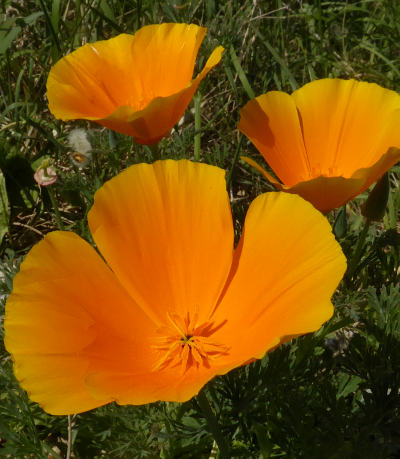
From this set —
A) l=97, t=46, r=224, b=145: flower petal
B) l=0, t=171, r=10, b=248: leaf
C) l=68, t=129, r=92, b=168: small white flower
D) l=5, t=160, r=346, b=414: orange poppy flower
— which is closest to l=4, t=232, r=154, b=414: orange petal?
l=5, t=160, r=346, b=414: orange poppy flower

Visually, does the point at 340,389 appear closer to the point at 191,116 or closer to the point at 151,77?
the point at 151,77

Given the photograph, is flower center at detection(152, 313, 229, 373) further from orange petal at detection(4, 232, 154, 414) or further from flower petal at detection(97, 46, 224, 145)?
flower petal at detection(97, 46, 224, 145)

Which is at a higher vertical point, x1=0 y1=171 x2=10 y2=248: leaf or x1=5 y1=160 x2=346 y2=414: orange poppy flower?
x1=0 y1=171 x2=10 y2=248: leaf

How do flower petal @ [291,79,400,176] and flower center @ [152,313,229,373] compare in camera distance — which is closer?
flower center @ [152,313,229,373]

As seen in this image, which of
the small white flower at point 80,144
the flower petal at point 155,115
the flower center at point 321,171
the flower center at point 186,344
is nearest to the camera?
the flower center at point 186,344

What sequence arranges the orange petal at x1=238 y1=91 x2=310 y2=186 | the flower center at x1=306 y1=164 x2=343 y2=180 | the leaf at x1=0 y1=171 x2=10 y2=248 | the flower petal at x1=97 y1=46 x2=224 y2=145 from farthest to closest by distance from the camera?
1. the leaf at x1=0 y1=171 x2=10 y2=248
2. the flower center at x1=306 y1=164 x2=343 y2=180
3. the orange petal at x1=238 y1=91 x2=310 y2=186
4. the flower petal at x1=97 y1=46 x2=224 y2=145

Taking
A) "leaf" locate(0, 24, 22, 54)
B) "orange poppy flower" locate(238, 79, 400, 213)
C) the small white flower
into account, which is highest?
"leaf" locate(0, 24, 22, 54)

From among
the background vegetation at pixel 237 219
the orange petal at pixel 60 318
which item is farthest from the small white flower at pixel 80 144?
the orange petal at pixel 60 318

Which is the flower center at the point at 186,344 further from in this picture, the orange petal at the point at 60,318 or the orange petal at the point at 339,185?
the orange petal at the point at 339,185
